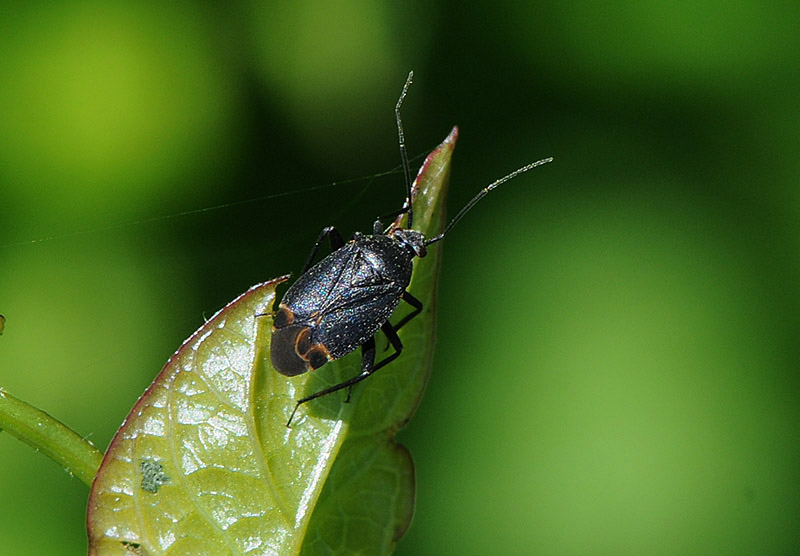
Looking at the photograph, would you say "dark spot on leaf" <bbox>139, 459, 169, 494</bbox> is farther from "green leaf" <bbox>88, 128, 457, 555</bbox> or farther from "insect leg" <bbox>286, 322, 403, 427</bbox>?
"insect leg" <bbox>286, 322, 403, 427</bbox>

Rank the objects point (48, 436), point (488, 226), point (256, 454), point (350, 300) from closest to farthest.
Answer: point (48, 436), point (256, 454), point (350, 300), point (488, 226)

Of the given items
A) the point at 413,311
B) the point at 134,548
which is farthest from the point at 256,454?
the point at 413,311

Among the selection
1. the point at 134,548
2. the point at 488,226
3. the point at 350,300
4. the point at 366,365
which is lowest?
the point at 488,226

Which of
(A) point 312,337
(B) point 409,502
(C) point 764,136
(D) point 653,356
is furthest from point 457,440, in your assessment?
(C) point 764,136

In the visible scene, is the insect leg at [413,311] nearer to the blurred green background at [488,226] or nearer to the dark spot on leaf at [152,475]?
the dark spot on leaf at [152,475]

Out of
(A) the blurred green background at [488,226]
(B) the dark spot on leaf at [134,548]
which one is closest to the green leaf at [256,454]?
(B) the dark spot on leaf at [134,548]

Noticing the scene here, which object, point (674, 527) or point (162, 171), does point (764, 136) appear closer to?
point (674, 527)

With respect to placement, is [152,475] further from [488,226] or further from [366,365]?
[488,226]
